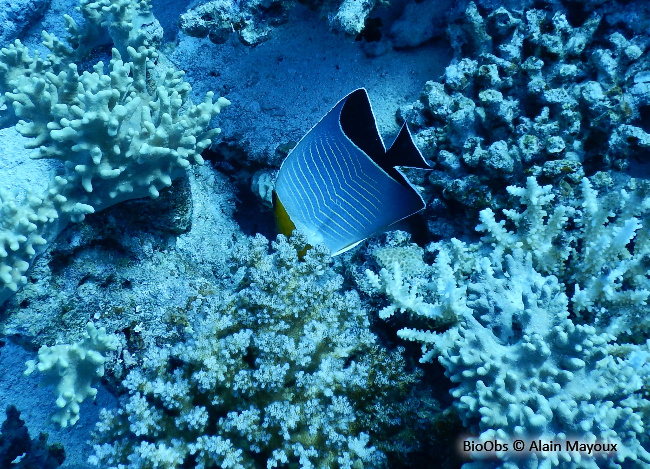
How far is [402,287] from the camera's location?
78.2 inches

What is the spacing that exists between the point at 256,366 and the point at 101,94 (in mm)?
1374

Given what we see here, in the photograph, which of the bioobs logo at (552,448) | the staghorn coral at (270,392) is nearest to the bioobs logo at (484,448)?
the bioobs logo at (552,448)

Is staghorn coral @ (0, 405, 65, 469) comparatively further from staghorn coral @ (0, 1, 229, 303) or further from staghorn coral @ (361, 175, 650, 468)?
Answer: staghorn coral @ (361, 175, 650, 468)

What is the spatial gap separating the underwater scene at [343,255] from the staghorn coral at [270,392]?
1cm

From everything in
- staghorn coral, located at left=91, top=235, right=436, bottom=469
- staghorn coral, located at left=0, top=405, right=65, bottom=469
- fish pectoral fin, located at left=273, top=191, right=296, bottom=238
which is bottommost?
staghorn coral, located at left=0, top=405, right=65, bottom=469

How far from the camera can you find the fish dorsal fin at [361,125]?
183cm

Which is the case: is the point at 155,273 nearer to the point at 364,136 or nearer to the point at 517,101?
the point at 364,136

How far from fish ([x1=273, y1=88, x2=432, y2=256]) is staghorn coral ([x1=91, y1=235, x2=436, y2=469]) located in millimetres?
237

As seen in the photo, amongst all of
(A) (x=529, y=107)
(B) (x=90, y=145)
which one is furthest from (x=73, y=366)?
(A) (x=529, y=107)

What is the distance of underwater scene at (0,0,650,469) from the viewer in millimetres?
1727

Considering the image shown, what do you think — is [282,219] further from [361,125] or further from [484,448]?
[484,448]

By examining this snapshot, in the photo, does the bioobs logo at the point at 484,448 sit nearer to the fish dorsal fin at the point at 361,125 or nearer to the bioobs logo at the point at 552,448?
the bioobs logo at the point at 552,448

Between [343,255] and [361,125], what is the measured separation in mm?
944

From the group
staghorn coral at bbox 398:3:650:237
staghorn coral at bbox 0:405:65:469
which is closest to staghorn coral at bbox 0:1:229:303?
Result: staghorn coral at bbox 0:405:65:469
